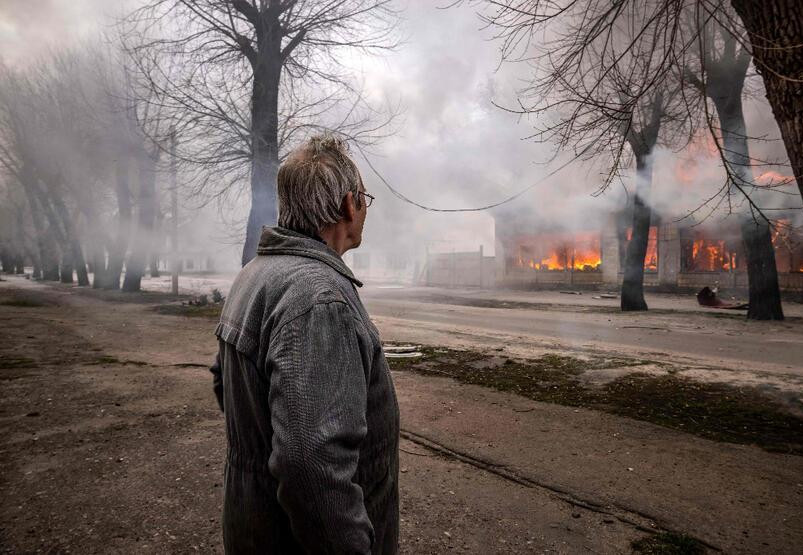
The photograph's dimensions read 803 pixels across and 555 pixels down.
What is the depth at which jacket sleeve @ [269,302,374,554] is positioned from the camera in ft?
3.30

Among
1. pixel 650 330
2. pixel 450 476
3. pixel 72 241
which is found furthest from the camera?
pixel 72 241

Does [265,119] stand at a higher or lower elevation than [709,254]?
higher

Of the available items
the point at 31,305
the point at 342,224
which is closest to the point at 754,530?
the point at 342,224

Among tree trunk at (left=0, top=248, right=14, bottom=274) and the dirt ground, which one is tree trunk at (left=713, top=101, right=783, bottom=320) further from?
tree trunk at (left=0, top=248, right=14, bottom=274)

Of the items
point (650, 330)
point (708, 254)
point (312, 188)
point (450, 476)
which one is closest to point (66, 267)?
point (650, 330)

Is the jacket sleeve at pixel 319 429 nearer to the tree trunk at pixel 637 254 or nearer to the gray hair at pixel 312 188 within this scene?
the gray hair at pixel 312 188

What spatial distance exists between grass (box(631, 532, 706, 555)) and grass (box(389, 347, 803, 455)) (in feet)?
5.74

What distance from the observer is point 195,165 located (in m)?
11.1

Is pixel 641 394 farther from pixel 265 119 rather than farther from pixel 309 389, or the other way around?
pixel 265 119

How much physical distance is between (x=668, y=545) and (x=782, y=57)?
10.2 ft

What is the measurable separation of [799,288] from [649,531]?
892 inches

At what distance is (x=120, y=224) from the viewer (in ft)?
69.4

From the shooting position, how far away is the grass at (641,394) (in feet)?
13.0

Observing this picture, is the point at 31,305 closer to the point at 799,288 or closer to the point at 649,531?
the point at 649,531
